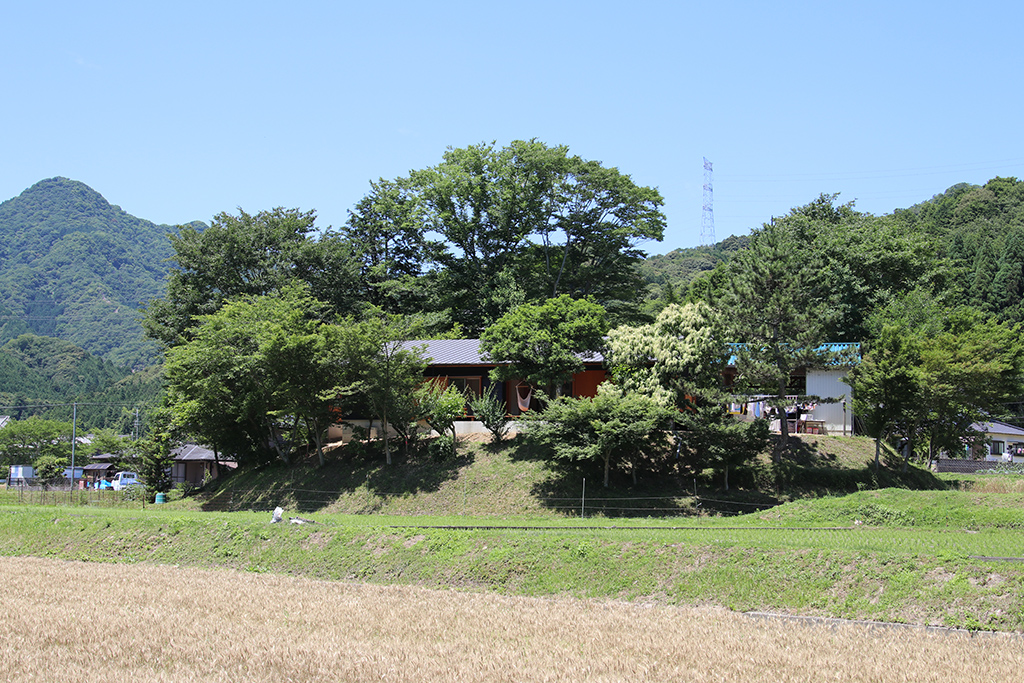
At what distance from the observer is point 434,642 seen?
478 inches

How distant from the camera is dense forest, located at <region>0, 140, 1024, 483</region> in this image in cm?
2839

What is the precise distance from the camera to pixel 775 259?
94.6 feet

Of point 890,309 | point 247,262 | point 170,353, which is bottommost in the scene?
point 170,353

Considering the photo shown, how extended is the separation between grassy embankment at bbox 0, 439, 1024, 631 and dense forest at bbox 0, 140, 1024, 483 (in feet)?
10.6

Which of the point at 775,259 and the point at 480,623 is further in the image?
the point at 775,259

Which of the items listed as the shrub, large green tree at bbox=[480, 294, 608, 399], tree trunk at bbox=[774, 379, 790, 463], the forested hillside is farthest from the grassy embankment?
the forested hillside

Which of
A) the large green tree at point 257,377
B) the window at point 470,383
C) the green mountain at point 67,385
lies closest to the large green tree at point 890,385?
the window at point 470,383

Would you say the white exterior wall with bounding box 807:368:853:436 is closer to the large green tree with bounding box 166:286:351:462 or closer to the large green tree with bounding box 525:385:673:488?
the large green tree with bounding box 525:385:673:488

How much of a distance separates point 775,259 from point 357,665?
2277 cm

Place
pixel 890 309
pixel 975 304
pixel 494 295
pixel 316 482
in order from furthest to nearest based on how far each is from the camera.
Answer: pixel 975 304 → pixel 494 295 → pixel 890 309 → pixel 316 482

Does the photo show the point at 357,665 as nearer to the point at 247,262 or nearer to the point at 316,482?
the point at 316,482

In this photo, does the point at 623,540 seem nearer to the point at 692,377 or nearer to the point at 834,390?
the point at 692,377

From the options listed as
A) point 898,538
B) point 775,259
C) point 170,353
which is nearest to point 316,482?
point 170,353

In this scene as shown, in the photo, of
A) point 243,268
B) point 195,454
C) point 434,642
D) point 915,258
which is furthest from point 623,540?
point 195,454
